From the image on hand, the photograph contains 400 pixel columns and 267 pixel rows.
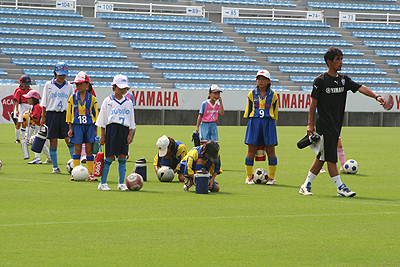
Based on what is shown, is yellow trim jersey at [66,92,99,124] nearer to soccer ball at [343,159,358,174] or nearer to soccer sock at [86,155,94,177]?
soccer sock at [86,155,94,177]

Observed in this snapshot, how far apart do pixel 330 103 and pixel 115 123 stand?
11.5ft

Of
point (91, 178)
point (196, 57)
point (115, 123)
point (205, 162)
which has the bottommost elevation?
point (91, 178)

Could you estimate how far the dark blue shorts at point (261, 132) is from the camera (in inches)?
529

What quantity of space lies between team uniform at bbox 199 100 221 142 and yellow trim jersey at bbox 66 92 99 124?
397cm

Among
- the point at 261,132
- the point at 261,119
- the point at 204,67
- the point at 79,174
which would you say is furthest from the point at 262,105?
the point at 204,67

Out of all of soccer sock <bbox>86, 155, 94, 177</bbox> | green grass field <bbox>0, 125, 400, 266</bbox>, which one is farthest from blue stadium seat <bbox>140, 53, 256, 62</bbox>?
soccer sock <bbox>86, 155, 94, 177</bbox>

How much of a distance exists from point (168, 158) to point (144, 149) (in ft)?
28.4

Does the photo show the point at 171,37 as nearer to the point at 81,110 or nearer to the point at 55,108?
the point at 55,108

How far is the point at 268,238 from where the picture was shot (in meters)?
7.60

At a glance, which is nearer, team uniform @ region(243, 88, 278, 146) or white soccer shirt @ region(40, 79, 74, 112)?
team uniform @ region(243, 88, 278, 146)

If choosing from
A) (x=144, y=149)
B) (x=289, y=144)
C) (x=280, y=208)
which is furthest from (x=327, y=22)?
(x=280, y=208)

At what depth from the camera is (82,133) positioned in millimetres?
13570

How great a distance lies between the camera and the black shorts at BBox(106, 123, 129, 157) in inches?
460

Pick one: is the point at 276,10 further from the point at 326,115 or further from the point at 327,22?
the point at 326,115
